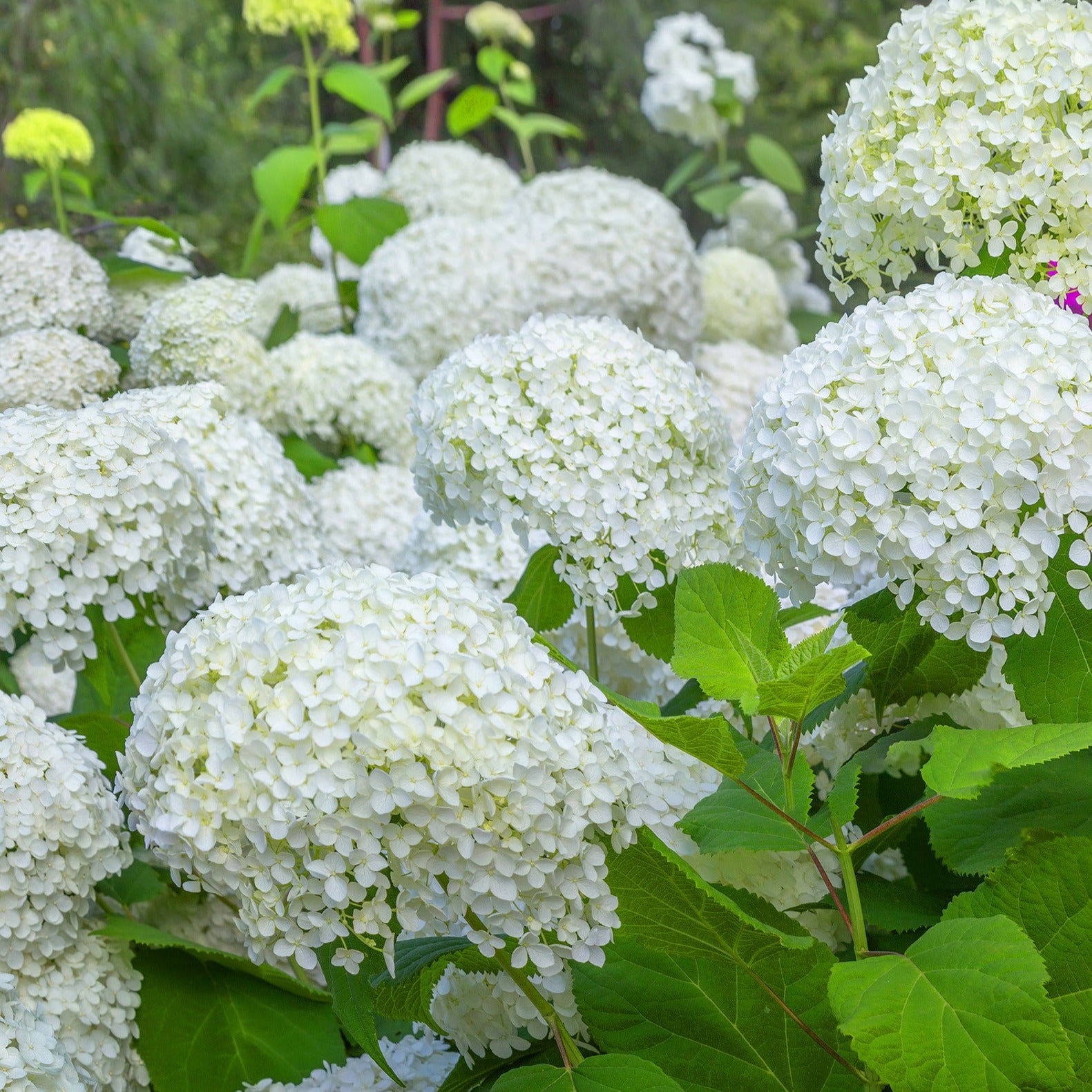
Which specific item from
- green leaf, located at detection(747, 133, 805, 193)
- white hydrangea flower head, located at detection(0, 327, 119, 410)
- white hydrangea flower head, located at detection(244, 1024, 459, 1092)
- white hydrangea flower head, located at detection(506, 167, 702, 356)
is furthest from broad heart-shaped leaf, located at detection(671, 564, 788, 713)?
green leaf, located at detection(747, 133, 805, 193)

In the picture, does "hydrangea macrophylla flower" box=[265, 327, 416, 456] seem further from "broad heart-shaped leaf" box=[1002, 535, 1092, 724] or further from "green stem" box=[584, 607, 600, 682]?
"broad heart-shaped leaf" box=[1002, 535, 1092, 724]

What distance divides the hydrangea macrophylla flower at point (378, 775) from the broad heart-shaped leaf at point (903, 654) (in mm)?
233

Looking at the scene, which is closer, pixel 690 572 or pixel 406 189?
pixel 690 572

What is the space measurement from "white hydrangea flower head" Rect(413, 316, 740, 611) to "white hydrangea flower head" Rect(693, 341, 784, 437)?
121cm

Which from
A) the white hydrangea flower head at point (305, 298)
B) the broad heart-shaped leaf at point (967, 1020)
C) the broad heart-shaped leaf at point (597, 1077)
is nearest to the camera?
A: the broad heart-shaped leaf at point (967, 1020)

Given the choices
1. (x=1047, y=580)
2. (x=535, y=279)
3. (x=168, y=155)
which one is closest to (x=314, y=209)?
(x=535, y=279)

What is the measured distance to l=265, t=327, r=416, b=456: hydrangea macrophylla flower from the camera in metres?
1.78

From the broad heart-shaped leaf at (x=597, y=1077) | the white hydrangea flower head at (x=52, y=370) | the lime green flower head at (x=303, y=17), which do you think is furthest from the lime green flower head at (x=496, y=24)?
the broad heart-shaped leaf at (x=597, y=1077)

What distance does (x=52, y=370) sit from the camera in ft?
4.43

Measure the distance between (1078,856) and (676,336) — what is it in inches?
60.4

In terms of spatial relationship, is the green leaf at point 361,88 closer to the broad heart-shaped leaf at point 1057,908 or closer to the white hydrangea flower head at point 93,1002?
the white hydrangea flower head at point 93,1002

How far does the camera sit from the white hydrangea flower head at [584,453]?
0.90m

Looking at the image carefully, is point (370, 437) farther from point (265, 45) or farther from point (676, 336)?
point (265, 45)

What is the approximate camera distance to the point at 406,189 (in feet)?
8.68
